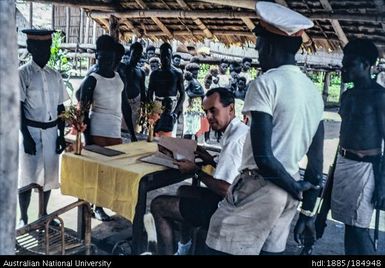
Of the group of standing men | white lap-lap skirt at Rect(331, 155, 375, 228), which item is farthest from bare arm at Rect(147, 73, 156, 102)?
white lap-lap skirt at Rect(331, 155, 375, 228)

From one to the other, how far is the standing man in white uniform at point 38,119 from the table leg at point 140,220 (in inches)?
39.4

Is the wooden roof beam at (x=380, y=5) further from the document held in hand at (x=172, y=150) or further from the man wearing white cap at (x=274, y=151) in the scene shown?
the document held in hand at (x=172, y=150)

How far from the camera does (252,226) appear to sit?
231 cm

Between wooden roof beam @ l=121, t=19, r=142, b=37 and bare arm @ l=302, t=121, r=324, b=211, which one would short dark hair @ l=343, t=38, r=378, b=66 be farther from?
wooden roof beam @ l=121, t=19, r=142, b=37

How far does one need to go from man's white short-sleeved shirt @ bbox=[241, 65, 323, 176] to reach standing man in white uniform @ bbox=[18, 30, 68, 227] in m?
2.15

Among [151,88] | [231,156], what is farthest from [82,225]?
[151,88]

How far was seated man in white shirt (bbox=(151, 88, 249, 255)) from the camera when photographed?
2852 millimetres

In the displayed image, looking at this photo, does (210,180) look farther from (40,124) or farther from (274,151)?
(40,124)

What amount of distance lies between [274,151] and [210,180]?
29.7 inches

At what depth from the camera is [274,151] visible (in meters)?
2.22

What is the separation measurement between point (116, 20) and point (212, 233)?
16.4 ft

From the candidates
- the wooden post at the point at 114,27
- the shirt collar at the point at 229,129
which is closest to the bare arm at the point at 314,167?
the shirt collar at the point at 229,129

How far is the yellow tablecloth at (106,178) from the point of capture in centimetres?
310

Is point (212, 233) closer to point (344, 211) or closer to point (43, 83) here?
point (344, 211)
